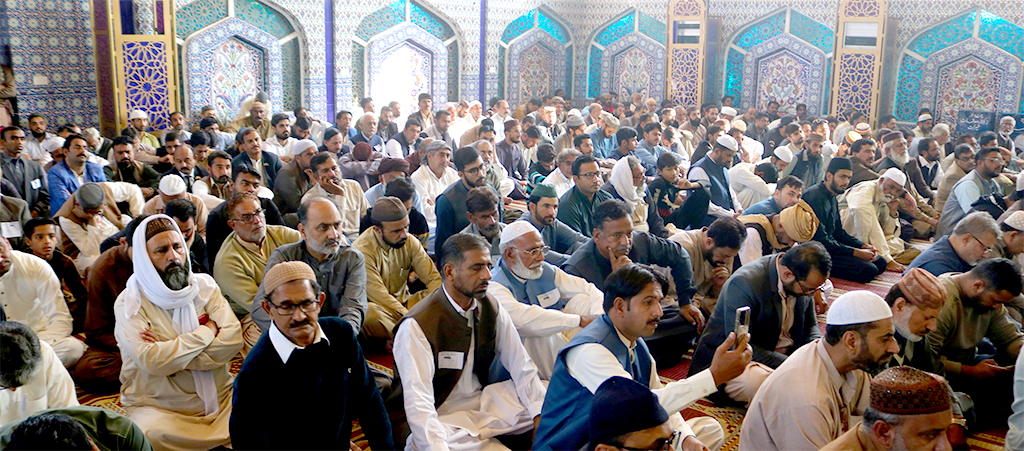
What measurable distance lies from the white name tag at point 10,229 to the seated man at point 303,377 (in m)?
2.58

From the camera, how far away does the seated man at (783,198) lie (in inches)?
179

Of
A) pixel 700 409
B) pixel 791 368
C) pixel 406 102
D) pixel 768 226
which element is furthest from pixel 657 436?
pixel 406 102

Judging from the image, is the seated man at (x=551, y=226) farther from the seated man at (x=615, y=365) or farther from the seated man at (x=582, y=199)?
the seated man at (x=615, y=365)

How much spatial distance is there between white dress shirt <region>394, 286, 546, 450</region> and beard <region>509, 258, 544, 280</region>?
48 cm

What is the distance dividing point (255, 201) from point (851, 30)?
9.34m

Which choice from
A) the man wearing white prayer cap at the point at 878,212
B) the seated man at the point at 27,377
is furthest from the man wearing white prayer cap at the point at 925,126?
the seated man at the point at 27,377

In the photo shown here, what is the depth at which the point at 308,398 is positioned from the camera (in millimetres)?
2041

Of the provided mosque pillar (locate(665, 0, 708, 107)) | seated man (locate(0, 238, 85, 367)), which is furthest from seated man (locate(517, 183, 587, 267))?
mosque pillar (locate(665, 0, 708, 107))

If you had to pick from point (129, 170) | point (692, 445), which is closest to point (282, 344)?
point (692, 445)

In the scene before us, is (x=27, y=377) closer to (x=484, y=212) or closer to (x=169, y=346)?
(x=169, y=346)

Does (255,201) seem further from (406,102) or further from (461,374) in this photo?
(406,102)

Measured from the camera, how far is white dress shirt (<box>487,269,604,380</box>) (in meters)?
2.87

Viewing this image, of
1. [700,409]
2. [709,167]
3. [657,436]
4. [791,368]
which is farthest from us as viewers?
[709,167]

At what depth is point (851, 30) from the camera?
10.5 m
